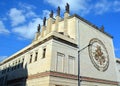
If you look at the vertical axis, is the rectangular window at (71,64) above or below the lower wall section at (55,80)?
above

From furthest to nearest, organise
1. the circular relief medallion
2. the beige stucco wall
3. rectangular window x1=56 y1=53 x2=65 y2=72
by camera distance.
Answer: the circular relief medallion
the beige stucco wall
rectangular window x1=56 y1=53 x2=65 y2=72

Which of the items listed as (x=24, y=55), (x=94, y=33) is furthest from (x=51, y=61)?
(x=94, y=33)

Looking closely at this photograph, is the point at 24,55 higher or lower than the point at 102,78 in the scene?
higher

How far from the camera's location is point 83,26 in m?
28.6

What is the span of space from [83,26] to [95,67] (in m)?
8.49

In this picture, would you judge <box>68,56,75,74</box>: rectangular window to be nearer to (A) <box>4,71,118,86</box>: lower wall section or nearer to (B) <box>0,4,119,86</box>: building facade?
(B) <box>0,4,119,86</box>: building facade

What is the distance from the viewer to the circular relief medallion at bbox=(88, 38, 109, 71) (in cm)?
2820

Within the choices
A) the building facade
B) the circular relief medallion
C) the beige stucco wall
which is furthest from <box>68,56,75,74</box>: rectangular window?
the circular relief medallion

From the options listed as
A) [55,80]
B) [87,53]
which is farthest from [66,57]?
[87,53]

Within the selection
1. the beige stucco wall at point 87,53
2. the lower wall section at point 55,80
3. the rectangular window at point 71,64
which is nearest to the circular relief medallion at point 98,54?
the beige stucco wall at point 87,53

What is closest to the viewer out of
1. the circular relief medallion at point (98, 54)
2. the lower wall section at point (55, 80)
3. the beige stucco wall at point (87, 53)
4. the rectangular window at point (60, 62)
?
the lower wall section at point (55, 80)

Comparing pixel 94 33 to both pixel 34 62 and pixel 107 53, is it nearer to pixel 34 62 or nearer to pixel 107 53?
pixel 107 53

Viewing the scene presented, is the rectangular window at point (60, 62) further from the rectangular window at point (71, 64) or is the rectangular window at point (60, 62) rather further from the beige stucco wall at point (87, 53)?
the beige stucco wall at point (87, 53)

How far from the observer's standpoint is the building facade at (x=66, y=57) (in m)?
20.6
